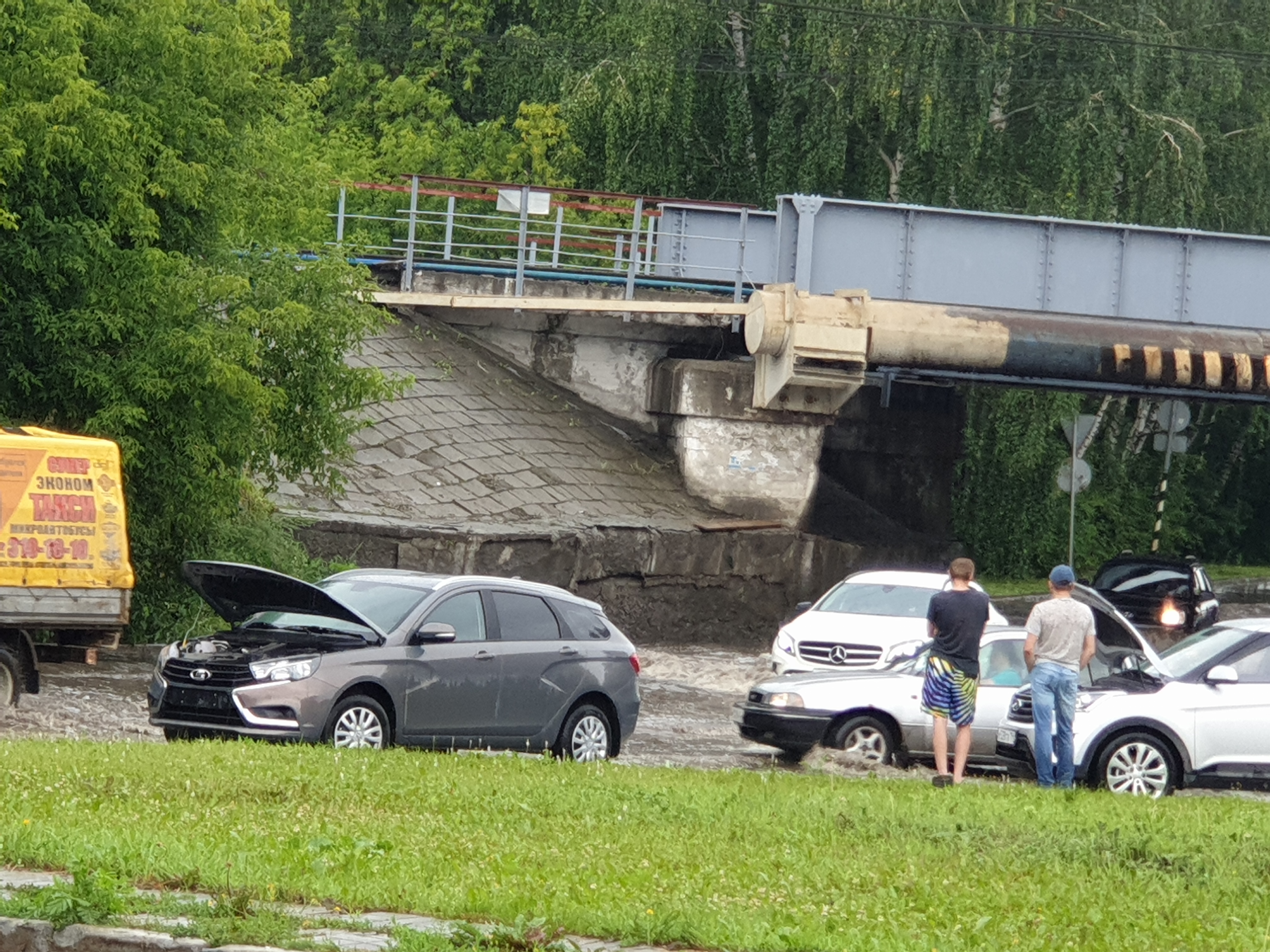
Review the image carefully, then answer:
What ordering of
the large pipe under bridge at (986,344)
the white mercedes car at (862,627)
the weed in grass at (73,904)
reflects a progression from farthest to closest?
the large pipe under bridge at (986,344) → the white mercedes car at (862,627) → the weed in grass at (73,904)

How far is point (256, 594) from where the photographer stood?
47.3 ft

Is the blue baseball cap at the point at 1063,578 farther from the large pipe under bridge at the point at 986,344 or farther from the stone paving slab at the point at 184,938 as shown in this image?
the large pipe under bridge at the point at 986,344

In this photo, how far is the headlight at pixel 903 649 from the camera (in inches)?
774

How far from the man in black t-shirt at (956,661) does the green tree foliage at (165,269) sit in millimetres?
8485

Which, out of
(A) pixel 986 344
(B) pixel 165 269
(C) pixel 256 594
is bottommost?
(C) pixel 256 594

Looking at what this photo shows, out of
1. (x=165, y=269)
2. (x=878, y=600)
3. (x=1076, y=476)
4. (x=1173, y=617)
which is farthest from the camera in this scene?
(x=1076, y=476)

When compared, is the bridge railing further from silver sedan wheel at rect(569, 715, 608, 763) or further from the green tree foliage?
silver sedan wheel at rect(569, 715, 608, 763)

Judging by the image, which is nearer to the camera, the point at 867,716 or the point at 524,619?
the point at 524,619

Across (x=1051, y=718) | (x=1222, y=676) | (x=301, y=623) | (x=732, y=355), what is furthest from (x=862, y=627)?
(x=732, y=355)

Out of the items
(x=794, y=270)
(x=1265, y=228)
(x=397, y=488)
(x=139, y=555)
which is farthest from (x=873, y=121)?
(x=139, y=555)

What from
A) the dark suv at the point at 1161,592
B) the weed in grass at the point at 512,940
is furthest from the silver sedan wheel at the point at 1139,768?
the dark suv at the point at 1161,592

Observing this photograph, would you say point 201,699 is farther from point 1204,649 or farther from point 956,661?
point 1204,649

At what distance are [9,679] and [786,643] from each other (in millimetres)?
8860

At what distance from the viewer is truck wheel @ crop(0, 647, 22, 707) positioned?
15188mm
